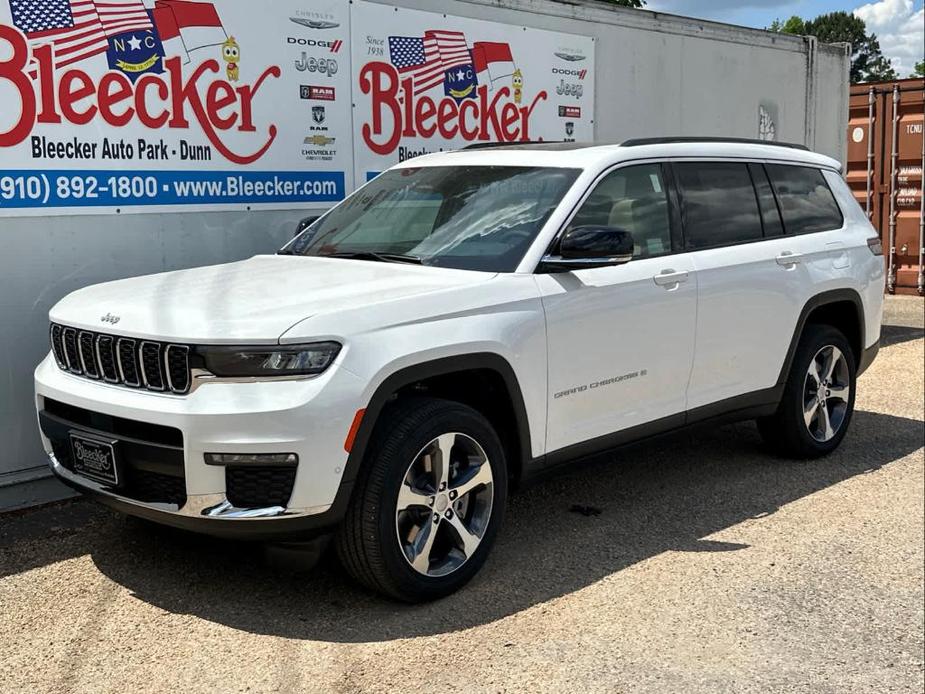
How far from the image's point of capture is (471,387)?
184 inches

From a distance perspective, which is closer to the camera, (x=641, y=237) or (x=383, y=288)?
(x=383, y=288)

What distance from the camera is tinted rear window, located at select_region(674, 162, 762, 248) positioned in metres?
5.66

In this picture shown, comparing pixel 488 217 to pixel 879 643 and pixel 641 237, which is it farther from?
pixel 879 643

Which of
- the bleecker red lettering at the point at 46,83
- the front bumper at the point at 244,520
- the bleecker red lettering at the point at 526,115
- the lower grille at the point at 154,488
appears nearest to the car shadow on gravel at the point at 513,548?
the front bumper at the point at 244,520

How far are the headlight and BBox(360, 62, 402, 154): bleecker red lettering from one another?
144 inches

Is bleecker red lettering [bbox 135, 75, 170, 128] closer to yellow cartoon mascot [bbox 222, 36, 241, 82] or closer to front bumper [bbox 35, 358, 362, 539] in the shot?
yellow cartoon mascot [bbox 222, 36, 241, 82]

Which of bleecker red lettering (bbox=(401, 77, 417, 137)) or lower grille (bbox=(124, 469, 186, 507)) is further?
bleecker red lettering (bbox=(401, 77, 417, 137))

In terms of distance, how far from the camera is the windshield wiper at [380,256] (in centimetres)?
494

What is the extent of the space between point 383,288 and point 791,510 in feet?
8.75

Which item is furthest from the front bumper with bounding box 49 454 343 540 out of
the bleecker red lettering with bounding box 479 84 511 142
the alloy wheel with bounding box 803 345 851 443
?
the bleecker red lettering with bounding box 479 84 511 142

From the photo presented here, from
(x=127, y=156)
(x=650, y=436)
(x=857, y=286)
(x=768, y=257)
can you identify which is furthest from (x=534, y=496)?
(x=127, y=156)

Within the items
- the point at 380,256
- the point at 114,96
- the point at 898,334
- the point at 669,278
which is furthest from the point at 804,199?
the point at 898,334

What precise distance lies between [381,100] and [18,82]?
8.17 ft

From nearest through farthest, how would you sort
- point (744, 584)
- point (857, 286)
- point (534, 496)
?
1. point (744, 584)
2. point (534, 496)
3. point (857, 286)
